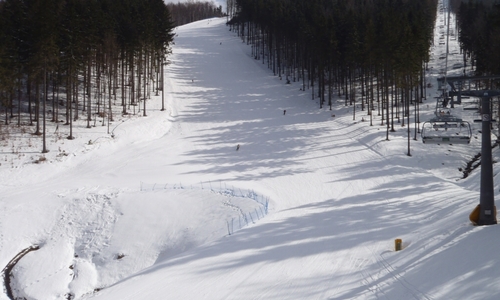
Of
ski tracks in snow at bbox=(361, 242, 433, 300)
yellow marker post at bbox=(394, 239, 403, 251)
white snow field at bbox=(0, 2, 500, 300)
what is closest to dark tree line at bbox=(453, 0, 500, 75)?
white snow field at bbox=(0, 2, 500, 300)

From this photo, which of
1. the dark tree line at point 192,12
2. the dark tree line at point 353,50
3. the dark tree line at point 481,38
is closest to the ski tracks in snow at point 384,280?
the dark tree line at point 481,38

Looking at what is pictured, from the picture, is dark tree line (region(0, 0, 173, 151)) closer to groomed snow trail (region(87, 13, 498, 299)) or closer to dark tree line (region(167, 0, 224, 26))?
groomed snow trail (region(87, 13, 498, 299))

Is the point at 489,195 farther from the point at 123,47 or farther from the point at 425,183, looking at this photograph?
the point at 123,47

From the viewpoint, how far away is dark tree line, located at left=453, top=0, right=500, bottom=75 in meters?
30.3

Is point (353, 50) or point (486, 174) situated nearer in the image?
point (486, 174)

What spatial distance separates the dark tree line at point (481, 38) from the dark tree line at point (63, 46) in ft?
103

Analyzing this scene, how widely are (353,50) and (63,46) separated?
32.1m

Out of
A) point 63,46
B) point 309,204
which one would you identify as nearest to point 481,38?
point 309,204

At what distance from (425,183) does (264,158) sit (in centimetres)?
1298

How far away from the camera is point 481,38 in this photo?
5162cm

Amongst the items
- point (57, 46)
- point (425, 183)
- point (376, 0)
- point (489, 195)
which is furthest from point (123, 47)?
point (376, 0)

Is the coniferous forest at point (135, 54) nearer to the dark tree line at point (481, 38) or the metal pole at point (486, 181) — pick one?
the dark tree line at point (481, 38)

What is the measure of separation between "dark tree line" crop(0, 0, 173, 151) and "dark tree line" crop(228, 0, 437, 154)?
21.6m

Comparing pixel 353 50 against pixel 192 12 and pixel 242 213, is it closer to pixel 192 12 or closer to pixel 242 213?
pixel 242 213
